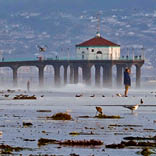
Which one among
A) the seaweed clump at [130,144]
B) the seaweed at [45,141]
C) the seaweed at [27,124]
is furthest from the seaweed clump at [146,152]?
the seaweed at [27,124]

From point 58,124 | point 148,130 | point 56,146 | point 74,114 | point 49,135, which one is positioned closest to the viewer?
point 56,146

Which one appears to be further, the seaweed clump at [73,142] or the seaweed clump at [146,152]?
the seaweed clump at [73,142]

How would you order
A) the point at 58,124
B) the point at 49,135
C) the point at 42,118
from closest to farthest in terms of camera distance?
the point at 49,135
the point at 58,124
the point at 42,118

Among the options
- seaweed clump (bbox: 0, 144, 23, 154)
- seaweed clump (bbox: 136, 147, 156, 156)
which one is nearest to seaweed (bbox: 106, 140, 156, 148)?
seaweed clump (bbox: 136, 147, 156, 156)

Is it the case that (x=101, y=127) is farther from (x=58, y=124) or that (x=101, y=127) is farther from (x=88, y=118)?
(x=88, y=118)

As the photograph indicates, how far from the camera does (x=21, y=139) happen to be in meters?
55.6

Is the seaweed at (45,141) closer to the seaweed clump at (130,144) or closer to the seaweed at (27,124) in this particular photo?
the seaweed clump at (130,144)

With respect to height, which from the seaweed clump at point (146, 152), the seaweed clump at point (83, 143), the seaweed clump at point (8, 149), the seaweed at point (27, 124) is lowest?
the seaweed clump at point (146, 152)

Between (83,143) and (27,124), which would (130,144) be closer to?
(83,143)

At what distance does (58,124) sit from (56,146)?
44.1 ft

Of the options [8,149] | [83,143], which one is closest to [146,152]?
[83,143]

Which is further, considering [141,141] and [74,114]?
[74,114]

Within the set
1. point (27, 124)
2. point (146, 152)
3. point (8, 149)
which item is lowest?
point (146, 152)

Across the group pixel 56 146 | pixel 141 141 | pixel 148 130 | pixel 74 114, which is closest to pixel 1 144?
pixel 56 146
